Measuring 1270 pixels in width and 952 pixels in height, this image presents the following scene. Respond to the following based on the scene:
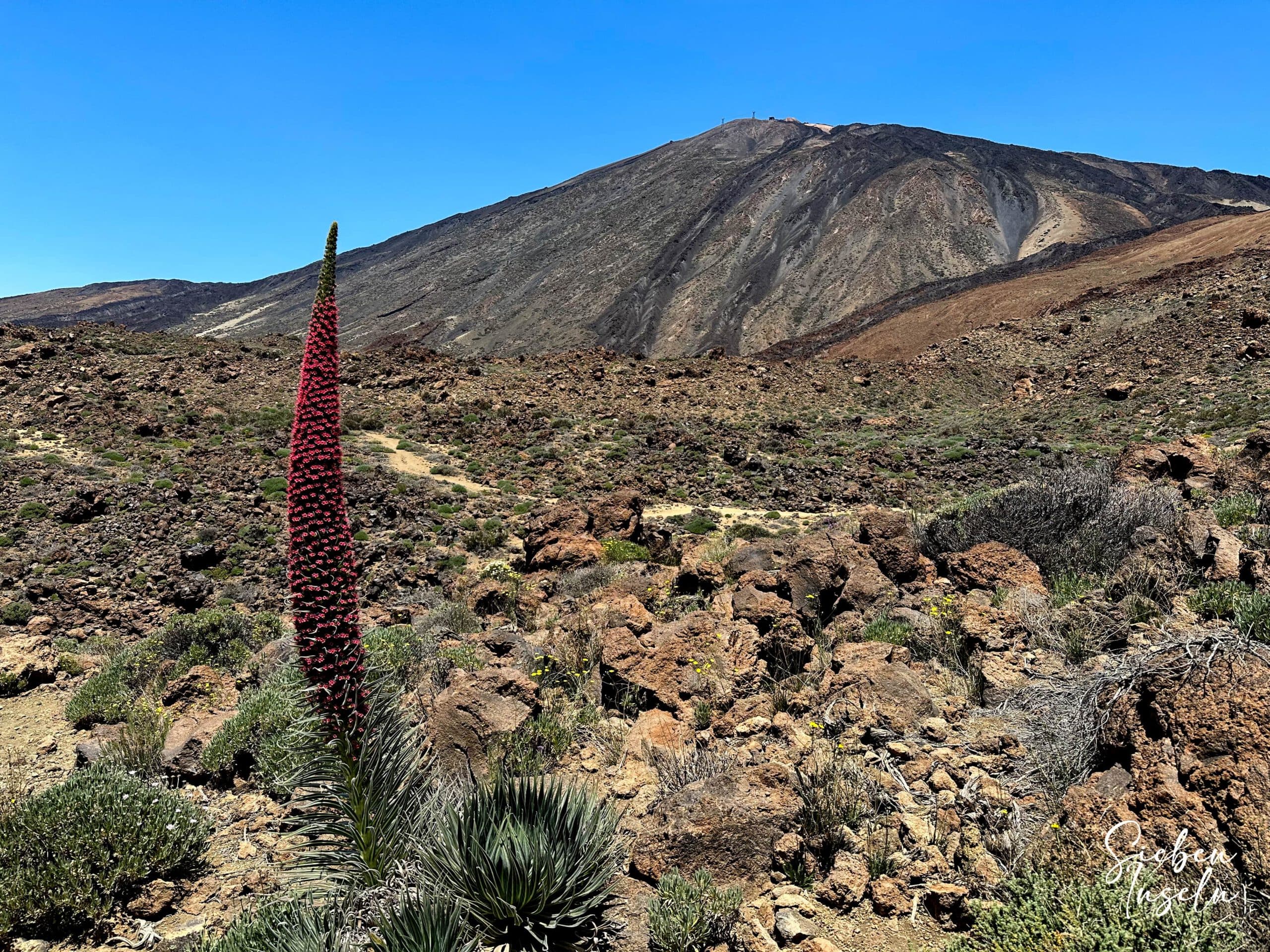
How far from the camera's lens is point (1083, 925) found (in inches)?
85.7

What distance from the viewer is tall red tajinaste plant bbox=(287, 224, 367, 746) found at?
2168 mm

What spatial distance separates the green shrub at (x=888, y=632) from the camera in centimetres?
498

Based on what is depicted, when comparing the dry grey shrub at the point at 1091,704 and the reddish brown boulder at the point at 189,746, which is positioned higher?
the dry grey shrub at the point at 1091,704

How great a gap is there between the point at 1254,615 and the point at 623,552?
21.7 ft

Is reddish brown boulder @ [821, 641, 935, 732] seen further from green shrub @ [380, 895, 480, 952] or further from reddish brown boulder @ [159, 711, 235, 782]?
reddish brown boulder @ [159, 711, 235, 782]

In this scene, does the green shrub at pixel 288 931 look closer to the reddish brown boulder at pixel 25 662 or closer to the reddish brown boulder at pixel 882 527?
the reddish brown boulder at pixel 25 662

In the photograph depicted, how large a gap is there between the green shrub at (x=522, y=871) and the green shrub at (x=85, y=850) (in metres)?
2.05

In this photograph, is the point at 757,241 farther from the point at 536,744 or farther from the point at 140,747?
the point at 140,747

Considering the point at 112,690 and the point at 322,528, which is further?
the point at 112,690

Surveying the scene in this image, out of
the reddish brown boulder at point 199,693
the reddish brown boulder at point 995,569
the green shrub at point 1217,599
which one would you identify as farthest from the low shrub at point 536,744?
the green shrub at point 1217,599

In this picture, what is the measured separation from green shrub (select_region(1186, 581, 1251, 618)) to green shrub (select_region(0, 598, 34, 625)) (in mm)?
12281

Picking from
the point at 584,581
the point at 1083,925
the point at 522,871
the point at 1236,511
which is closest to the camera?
the point at 1083,925

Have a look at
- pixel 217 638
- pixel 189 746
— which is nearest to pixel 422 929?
pixel 189 746
